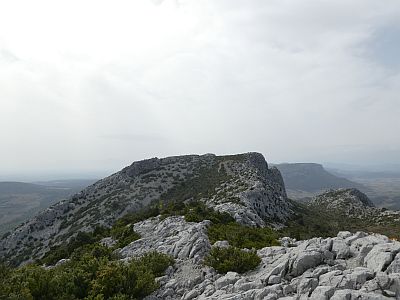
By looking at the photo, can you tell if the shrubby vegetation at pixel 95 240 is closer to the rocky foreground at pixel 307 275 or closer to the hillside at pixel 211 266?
the hillside at pixel 211 266

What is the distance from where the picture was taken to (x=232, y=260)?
17062mm

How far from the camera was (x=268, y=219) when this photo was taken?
53.7m

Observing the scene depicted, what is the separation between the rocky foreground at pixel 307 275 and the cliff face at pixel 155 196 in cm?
2097

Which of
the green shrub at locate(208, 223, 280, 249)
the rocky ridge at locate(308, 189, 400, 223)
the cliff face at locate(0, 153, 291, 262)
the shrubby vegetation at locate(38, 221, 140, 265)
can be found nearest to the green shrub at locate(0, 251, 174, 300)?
the green shrub at locate(208, 223, 280, 249)

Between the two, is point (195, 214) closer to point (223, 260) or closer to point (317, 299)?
point (223, 260)

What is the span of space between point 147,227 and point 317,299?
2361 cm

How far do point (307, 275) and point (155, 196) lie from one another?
210 feet

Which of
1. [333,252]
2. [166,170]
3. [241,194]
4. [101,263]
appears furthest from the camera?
[166,170]

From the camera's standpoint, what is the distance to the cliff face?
56906mm

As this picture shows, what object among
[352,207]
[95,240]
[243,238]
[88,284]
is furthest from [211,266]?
[352,207]

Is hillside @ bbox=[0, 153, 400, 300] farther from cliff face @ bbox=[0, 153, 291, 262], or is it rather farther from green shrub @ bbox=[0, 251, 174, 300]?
cliff face @ bbox=[0, 153, 291, 262]

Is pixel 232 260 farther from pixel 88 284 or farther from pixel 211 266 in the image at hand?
pixel 88 284

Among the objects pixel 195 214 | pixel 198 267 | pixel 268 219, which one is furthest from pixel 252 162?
pixel 198 267

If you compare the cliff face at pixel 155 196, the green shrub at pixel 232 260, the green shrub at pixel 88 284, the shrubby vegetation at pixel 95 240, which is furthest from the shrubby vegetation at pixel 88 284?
the cliff face at pixel 155 196
